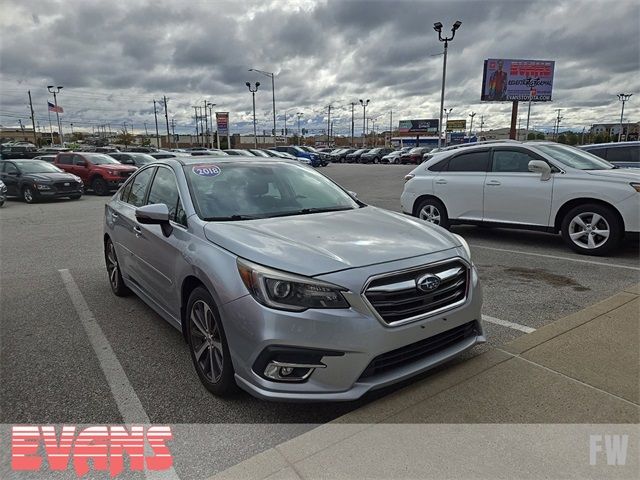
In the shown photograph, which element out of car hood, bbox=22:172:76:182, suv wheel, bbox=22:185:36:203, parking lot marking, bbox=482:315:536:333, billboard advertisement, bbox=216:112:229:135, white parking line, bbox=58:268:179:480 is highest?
billboard advertisement, bbox=216:112:229:135

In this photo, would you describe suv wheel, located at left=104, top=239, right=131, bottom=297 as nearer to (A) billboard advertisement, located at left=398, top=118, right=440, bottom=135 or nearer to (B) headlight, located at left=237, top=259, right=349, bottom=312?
(B) headlight, located at left=237, top=259, right=349, bottom=312

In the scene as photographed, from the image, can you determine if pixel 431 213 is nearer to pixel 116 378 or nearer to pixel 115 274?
pixel 115 274

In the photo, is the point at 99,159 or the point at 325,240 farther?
the point at 99,159

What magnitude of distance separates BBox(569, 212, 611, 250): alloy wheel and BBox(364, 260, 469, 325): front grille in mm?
4646

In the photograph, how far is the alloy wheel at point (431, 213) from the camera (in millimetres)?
8423

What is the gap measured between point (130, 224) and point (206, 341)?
1981 millimetres

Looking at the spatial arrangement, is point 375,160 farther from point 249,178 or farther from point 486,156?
point 249,178

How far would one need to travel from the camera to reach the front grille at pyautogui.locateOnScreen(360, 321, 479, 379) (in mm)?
2623

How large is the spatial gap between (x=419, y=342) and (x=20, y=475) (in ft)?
7.61

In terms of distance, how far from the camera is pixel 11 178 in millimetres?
17000

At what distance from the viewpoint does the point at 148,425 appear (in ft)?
9.28

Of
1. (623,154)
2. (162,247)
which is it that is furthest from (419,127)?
(162,247)

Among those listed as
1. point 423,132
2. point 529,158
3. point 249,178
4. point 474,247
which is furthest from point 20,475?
point 423,132

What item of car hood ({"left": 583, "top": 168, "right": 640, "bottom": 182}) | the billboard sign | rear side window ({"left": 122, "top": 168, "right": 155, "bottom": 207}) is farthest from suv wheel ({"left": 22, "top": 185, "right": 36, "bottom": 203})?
the billboard sign
